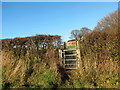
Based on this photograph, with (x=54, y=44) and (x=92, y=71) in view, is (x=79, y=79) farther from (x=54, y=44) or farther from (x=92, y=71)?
(x=54, y=44)

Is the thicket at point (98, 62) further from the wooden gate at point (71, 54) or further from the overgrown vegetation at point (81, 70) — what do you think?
the wooden gate at point (71, 54)

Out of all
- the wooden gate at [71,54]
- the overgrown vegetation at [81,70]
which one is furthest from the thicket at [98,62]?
the wooden gate at [71,54]

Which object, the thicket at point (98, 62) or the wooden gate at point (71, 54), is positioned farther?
the wooden gate at point (71, 54)

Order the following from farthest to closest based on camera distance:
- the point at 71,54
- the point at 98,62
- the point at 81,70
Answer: the point at 71,54
the point at 98,62
the point at 81,70

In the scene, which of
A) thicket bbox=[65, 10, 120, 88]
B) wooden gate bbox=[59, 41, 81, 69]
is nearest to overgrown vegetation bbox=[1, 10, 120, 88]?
thicket bbox=[65, 10, 120, 88]

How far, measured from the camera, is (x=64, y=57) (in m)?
7.75

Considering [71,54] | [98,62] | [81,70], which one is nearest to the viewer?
[81,70]

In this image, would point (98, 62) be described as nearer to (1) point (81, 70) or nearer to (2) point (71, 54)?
(1) point (81, 70)

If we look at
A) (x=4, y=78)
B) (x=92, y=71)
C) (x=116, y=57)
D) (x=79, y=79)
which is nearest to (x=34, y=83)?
(x=4, y=78)

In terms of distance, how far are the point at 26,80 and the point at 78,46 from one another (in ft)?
13.3

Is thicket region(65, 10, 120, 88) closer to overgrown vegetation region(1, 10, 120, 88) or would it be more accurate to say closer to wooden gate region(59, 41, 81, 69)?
overgrown vegetation region(1, 10, 120, 88)

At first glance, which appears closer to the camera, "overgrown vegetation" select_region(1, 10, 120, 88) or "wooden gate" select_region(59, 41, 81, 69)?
"overgrown vegetation" select_region(1, 10, 120, 88)

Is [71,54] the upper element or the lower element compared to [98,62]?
upper

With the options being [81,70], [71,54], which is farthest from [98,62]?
[71,54]
